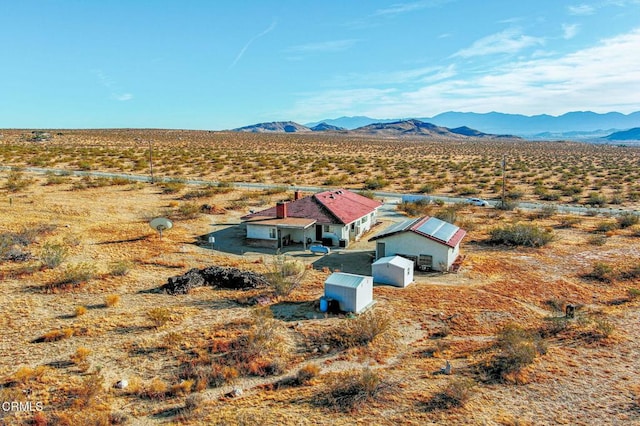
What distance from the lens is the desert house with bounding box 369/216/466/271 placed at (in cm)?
2480

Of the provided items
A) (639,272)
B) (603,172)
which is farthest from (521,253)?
(603,172)

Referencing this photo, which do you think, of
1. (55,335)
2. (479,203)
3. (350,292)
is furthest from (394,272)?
(479,203)

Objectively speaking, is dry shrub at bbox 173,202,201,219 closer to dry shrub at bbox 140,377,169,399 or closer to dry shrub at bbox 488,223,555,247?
dry shrub at bbox 488,223,555,247

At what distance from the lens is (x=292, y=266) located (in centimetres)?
2344

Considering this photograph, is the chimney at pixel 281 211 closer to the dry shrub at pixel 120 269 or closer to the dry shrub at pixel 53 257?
the dry shrub at pixel 120 269

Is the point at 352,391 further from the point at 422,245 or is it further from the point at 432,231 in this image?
the point at 432,231

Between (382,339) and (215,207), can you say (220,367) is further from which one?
(215,207)

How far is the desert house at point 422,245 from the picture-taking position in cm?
2480

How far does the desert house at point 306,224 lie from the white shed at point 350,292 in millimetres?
9276

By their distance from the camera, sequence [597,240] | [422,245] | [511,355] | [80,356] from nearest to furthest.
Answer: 1. [511,355]
2. [80,356]
3. [422,245]
4. [597,240]

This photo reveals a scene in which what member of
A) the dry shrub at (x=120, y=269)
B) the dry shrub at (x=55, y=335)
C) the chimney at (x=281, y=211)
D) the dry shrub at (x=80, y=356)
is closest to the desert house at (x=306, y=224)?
the chimney at (x=281, y=211)

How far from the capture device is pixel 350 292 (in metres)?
18.9

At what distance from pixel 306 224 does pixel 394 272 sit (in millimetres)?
7925

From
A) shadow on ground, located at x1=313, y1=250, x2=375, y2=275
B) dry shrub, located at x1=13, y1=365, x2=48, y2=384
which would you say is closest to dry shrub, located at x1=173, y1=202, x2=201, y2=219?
shadow on ground, located at x1=313, y1=250, x2=375, y2=275
